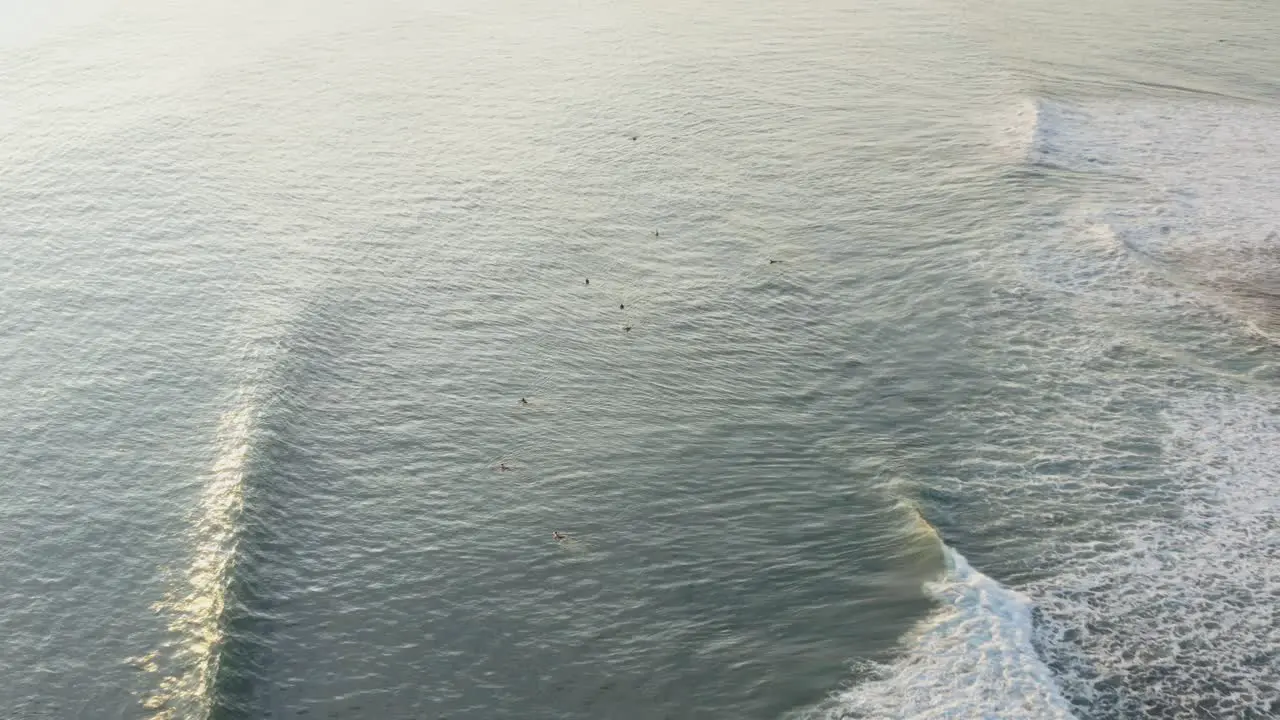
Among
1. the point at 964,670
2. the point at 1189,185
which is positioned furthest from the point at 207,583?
the point at 1189,185

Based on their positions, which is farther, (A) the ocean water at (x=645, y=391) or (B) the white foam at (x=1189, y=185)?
(B) the white foam at (x=1189, y=185)

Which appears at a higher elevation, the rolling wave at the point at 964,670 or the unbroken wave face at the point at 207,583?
the unbroken wave face at the point at 207,583

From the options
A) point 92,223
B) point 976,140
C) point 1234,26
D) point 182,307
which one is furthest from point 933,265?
point 1234,26

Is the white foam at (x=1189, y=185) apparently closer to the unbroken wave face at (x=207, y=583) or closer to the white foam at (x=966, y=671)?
the white foam at (x=966, y=671)

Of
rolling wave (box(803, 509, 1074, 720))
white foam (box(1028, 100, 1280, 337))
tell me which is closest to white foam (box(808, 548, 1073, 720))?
rolling wave (box(803, 509, 1074, 720))

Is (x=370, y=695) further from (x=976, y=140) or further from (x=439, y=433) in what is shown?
(x=976, y=140)

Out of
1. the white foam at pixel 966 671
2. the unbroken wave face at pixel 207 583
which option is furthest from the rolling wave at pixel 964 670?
the unbroken wave face at pixel 207 583

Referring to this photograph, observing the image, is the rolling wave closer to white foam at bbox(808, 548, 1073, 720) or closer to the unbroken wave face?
white foam at bbox(808, 548, 1073, 720)

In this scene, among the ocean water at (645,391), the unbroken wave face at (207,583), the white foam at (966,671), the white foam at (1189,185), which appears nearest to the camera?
the white foam at (966,671)
